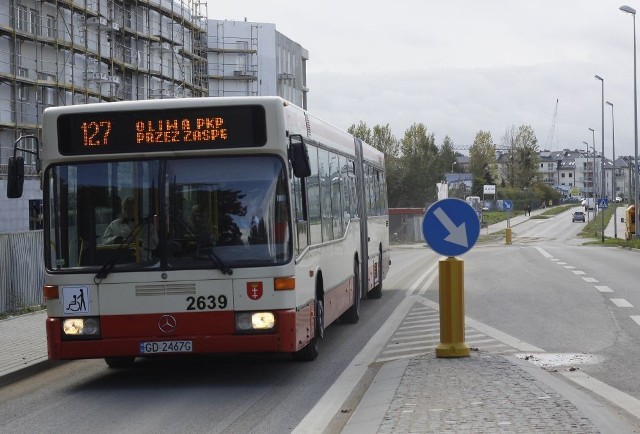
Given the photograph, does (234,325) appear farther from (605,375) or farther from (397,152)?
(397,152)

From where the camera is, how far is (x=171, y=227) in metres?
11.1

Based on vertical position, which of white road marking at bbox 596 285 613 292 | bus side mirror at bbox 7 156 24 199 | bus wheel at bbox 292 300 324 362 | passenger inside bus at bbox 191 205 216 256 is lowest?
white road marking at bbox 596 285 613 292

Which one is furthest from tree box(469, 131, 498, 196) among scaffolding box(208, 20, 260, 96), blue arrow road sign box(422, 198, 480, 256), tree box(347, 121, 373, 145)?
blue arrow road sign box(422, 198, 480, 256)

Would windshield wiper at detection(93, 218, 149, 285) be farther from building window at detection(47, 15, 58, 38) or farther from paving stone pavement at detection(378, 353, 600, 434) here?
building window at detection(47, 15, 58, 38)

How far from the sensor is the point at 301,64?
11544 cm

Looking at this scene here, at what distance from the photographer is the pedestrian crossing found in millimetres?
13319

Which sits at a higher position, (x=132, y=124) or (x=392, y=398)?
(x=132, y=124)

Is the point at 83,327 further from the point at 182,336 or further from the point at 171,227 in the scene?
the point at 171,227

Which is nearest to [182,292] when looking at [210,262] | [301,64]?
[210,262]

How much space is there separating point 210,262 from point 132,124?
161 cm

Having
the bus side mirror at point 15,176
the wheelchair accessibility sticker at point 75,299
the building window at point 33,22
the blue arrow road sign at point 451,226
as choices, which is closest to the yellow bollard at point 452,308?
the blue arrow road sign at point 451,226

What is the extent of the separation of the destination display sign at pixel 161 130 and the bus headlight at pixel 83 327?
1.63 metres

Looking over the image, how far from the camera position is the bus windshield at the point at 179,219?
11.1 m

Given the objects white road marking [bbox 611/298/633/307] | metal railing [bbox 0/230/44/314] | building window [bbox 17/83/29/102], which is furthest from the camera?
building window [bbox 17/83/29/102]
